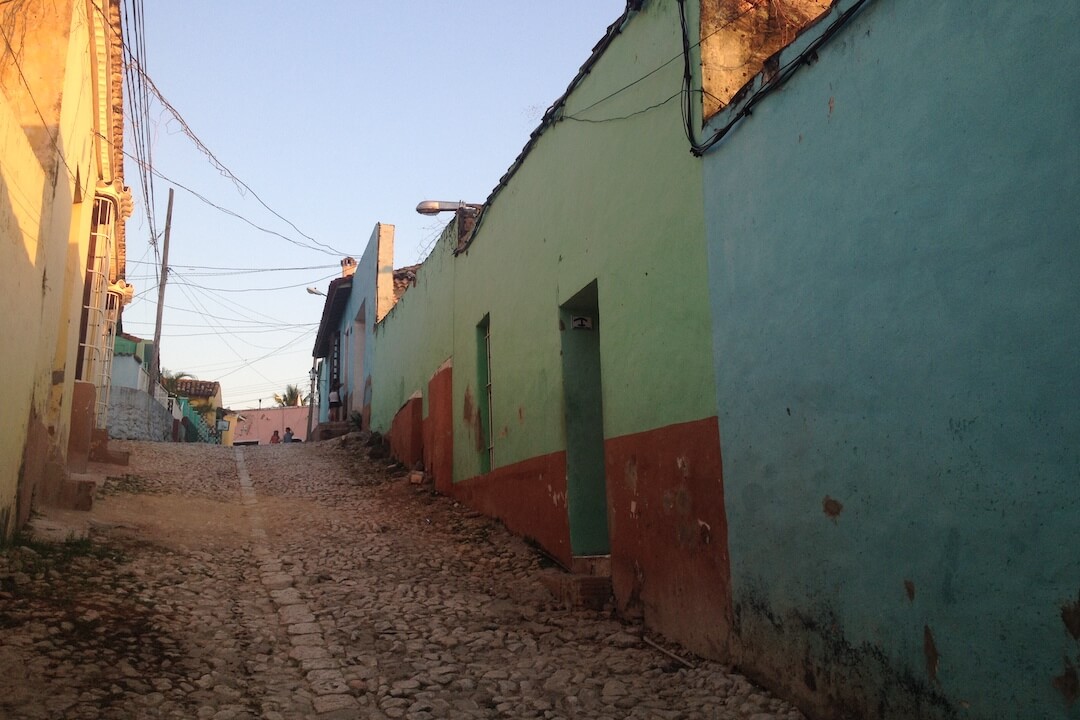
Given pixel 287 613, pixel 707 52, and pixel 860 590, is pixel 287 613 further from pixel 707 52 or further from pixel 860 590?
pixel 707 52

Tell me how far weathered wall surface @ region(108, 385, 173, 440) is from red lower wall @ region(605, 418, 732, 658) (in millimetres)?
16598

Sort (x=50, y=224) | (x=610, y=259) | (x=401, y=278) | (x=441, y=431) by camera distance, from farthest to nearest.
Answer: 1. (x=401, y=278)
2. (x=441, y=431)
3. (x=50, y=224)
4. (x=610, y=259)

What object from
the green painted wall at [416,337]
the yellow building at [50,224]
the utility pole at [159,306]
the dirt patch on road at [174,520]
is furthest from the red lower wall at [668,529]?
the utility pole at [159,306]

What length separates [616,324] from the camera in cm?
582

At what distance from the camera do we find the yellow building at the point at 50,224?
18.4 ft

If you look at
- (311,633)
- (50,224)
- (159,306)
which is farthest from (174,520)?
(159,306)

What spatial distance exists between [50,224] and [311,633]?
3959 millimetres

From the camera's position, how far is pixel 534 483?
7.43m

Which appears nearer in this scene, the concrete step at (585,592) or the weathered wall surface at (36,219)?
the weathered wall surface at (36,219)

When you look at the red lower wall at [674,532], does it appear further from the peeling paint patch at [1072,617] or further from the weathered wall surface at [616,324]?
the peeling paint patch at [1072,617]

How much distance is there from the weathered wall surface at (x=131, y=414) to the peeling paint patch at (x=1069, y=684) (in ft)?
64.8

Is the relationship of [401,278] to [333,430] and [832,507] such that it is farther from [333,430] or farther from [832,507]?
[832,507]

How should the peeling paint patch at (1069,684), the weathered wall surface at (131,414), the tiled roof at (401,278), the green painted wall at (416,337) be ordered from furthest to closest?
1. the weathered wall surface at (131,414)
2. the tiled roof at (401,278)
3. the green painted wall at (416,337)
4. the peeling paint patch at (1069,684)

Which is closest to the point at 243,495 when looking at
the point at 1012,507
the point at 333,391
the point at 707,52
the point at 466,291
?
the point at 466,291
